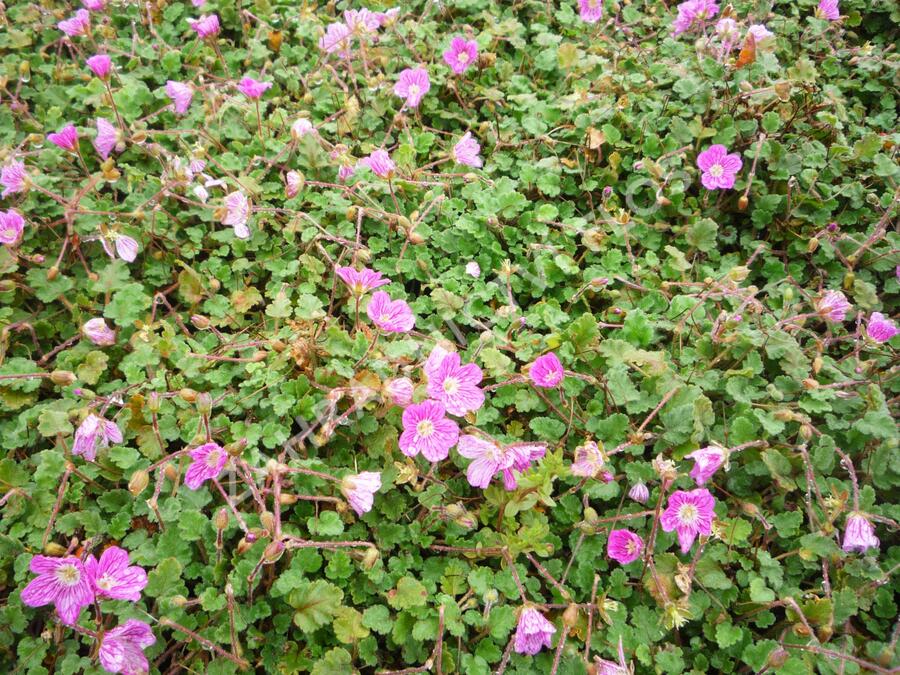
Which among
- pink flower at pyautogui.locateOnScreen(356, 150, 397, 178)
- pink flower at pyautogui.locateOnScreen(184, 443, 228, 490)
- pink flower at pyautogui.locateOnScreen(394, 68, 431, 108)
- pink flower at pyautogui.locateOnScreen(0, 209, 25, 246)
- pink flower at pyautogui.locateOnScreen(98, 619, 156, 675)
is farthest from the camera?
pink flower at pyautogui.locateOnScreen(394, 68, 431, 108)

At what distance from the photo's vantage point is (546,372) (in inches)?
74.4

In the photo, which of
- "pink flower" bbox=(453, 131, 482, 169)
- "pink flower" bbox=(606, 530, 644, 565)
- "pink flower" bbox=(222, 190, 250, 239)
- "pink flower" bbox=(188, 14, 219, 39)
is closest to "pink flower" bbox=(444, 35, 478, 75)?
"pink flower" bbox=(453, 131, 482, 169)

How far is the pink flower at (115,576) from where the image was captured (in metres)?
1.58

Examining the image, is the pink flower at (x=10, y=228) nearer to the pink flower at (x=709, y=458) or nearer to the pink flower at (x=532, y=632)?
the pink flower at (x=532, y=632)

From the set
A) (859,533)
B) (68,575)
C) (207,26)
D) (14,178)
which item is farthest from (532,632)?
(207,26)

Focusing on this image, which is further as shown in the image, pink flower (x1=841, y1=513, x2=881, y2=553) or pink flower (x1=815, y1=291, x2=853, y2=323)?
pink flower (x1=815, y1=291, x2=853, y2=323)

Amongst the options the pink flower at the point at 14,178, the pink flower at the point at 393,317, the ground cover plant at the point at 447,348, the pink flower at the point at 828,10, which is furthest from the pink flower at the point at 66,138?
the pink flower at the point at 828,10

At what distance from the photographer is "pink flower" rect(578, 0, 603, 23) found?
3.14m

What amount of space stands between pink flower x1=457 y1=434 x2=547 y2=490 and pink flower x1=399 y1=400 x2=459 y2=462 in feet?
0.18

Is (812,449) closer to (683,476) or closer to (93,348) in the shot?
(683,476)

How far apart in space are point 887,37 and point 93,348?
157 inches

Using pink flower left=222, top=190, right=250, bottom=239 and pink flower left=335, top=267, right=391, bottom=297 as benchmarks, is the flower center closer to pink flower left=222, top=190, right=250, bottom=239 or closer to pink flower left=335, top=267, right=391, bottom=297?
pink flower left=335, top=267, right=391, bottom=297

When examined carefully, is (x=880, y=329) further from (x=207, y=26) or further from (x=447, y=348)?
(x=207, y=26)

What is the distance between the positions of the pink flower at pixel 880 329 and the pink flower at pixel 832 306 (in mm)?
96
